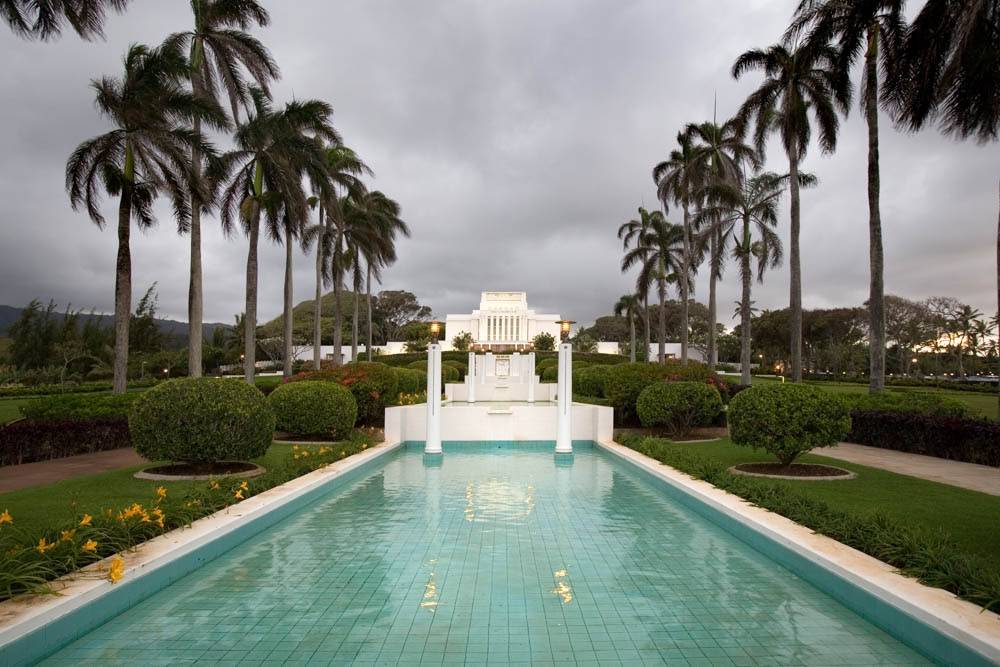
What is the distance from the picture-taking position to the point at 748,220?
25625mm

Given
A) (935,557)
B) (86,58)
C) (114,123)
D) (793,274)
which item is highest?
(86,58)

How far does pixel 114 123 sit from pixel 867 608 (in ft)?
57.9

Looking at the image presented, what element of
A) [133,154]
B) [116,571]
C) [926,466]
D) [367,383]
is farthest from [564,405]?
[133,154]

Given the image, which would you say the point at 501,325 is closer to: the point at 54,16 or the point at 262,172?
the point at 262,172

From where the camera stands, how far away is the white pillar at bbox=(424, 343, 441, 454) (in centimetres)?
1230

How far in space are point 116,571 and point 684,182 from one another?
1080 inches

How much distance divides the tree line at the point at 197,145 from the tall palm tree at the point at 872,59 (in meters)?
15.1

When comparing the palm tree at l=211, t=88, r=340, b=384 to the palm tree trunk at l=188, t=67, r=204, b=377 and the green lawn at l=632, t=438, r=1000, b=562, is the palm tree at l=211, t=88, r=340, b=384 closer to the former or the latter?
the palm tree trunk at l=188, t=67, r=204, b=377

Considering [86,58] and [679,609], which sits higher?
[86,58]

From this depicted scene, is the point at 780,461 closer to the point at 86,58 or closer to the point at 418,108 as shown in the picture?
the point at 418,108

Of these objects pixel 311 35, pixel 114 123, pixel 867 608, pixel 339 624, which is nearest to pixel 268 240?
pixel 114 123

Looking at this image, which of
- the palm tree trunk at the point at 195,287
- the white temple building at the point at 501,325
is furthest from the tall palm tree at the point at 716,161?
the white temple building at the point at 501,325

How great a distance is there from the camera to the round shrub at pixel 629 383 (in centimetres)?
1584

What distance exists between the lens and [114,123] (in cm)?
1507
